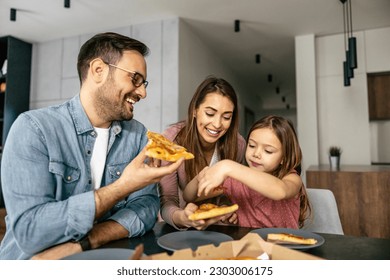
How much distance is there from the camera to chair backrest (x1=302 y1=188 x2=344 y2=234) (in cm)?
112

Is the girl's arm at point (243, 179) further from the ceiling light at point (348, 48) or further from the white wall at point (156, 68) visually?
the white wall at point (156, 68)

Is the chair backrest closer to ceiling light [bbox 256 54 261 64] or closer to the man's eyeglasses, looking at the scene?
the man's eyeglasses

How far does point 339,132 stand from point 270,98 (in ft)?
10.6

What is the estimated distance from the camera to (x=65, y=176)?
768 mm

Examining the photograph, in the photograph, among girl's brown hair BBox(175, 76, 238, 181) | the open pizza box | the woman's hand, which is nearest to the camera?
the open pizza box

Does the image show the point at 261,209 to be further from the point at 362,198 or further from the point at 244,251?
the point at 362,198

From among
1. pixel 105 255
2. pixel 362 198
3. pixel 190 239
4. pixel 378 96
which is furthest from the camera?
pixel 378 96

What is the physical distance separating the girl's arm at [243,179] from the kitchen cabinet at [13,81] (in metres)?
3.05

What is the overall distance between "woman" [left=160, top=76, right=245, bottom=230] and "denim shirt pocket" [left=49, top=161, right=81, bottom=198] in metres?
0.34

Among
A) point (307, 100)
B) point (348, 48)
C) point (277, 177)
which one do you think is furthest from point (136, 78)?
point (307, 100)

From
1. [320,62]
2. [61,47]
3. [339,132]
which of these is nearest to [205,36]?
[320,62]

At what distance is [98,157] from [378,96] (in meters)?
3.18

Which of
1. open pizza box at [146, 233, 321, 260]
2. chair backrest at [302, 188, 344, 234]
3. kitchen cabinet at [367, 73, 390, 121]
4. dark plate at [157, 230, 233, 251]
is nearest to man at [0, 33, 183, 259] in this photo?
dark plate at [157, 230, 233, 251]

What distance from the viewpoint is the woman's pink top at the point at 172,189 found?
36.2 inches
